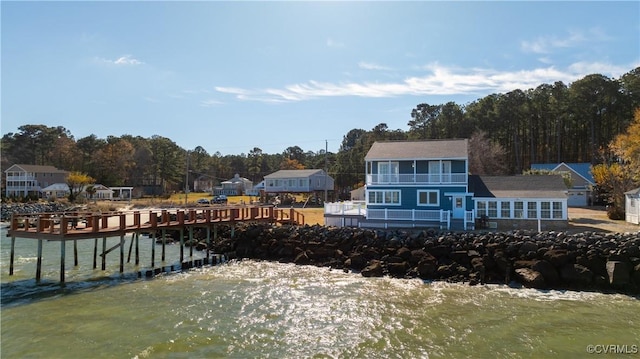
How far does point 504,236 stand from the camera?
23281 mm

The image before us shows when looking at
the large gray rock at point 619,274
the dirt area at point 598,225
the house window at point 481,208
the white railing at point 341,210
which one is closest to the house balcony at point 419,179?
the house window at point 481,208

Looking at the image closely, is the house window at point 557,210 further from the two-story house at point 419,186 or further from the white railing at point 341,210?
the white railing at point 341,210

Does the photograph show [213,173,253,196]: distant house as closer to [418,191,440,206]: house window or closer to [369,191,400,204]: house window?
[369,191,400,204]: house window

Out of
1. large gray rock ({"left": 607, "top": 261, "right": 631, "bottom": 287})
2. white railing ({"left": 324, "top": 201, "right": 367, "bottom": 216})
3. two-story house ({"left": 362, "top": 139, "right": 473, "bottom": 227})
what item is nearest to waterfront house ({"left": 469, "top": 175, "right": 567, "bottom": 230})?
two-story house ({"left": 362, "top": 139, "right": 473, "bottom": 227})

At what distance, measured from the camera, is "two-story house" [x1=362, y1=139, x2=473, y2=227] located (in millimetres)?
29062

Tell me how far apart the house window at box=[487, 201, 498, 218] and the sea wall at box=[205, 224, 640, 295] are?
4.83 meters

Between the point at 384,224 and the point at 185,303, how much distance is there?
15.8 m

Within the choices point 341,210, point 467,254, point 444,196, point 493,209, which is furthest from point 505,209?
point 341,210

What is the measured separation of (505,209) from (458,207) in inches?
116

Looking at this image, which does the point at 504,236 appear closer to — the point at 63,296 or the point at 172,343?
the point at 172,343

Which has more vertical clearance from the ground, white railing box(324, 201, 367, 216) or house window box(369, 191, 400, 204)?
house window box(369, 191, 400, 204)

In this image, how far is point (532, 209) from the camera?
2803cm

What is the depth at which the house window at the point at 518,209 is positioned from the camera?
28172mm

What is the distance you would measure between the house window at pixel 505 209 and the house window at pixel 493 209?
0.31m
